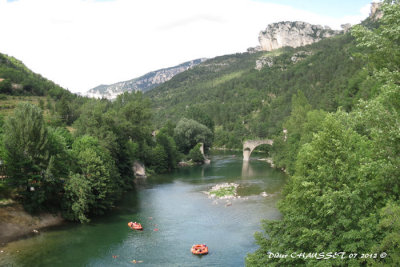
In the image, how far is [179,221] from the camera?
124 feet

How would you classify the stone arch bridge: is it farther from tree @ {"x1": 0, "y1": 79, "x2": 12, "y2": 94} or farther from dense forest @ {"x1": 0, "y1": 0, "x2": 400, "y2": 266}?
tree @ {"x1": 0, "y1": 79, "x2": 12, "y2": 94}

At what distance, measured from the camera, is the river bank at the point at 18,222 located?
30.9 metres

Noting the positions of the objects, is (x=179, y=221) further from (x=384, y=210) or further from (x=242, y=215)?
(x=384, y=210)

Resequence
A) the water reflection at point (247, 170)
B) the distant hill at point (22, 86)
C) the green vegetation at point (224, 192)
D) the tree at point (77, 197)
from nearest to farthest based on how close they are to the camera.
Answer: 1. the tree at point (77, 197)
2. the green vegetation at point (224, 192)
3. the water reflection at point (247, 170)
4. the distant hill at point (22, 86)

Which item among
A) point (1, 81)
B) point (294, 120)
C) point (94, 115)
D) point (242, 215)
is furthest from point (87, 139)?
point (1, 81)

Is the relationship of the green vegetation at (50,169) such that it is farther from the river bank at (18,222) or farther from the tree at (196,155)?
the tree at (196,155)

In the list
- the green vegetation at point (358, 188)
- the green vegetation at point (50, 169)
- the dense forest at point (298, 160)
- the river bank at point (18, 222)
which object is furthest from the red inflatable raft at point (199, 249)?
the river bank at point (18, 222)

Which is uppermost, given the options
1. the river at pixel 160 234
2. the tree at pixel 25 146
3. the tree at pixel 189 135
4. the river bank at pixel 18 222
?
the tree at pixel 25 146

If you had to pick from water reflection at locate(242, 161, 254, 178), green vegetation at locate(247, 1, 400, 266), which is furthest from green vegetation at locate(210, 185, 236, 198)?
green vegetation at locate(247, 1, 400, 266)

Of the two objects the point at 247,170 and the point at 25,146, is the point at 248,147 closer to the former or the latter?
the point at 247,170

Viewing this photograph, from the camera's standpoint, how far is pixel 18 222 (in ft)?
106

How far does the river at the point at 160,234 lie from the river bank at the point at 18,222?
1108 mm

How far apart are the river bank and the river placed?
1.11 meters

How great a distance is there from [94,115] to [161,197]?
15310 millimetres
